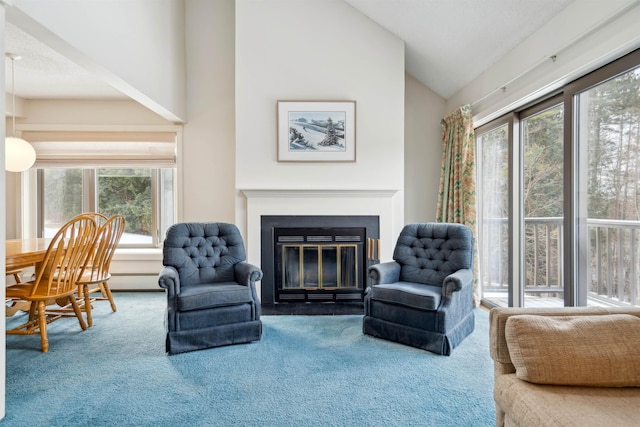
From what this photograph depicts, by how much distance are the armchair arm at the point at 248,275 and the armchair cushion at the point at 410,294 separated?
93 cm

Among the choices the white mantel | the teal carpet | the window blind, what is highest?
the window blind

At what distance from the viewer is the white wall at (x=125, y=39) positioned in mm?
2211

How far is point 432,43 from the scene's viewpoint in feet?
12.6

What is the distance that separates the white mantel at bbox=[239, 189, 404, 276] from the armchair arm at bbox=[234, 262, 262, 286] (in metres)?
0.79

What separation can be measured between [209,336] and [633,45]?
10.5ft

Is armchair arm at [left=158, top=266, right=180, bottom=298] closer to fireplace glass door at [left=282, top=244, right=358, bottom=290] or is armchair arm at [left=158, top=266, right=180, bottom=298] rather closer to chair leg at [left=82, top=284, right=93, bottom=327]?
chair leg at [left=82, top=284, right=93, bottom=327]

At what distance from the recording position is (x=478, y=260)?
3.90 metres

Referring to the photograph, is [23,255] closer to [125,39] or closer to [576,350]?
[125,39]

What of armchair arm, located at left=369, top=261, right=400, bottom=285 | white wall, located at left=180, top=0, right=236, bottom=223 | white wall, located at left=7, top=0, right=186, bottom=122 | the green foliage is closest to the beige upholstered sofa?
armchair arm, located at left=369, top=261, right=400, bottom=285

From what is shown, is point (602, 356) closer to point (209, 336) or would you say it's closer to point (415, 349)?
point (415, 349)

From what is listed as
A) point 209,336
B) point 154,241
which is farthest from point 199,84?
point 209,336

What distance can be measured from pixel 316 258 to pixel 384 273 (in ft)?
3.55

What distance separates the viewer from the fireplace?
4.03 metres

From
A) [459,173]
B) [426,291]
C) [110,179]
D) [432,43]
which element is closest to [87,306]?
[110,179]
